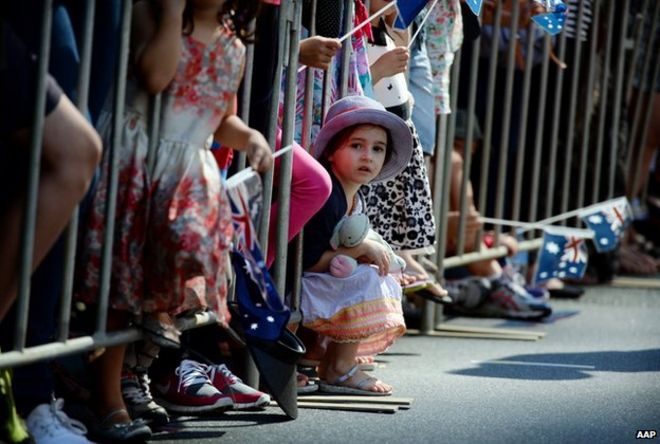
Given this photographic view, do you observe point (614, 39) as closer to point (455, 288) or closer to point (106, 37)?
point (455, 288)

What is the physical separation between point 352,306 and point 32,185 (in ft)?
5.90

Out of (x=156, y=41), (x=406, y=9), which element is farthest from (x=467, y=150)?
(x=156, y=41)

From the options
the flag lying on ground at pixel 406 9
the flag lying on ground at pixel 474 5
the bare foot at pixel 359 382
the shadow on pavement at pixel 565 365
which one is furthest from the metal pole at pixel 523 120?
the bare foot at pixel 359 382

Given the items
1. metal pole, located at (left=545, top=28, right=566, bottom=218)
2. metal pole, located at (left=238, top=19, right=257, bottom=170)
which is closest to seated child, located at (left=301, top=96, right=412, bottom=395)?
metal pole, located at (left=238, top=19, right=257, bottom=170)

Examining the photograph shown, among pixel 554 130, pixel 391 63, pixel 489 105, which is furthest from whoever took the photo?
pixel 554 130

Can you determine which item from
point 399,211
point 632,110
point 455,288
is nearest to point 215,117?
point 399,211

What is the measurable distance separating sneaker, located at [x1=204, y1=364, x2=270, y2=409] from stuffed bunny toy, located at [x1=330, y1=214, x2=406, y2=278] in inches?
21.9

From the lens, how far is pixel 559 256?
7.83 metres

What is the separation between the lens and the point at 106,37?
3.83 m

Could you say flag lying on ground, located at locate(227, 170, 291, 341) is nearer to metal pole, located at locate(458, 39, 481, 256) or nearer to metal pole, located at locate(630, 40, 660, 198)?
metal pole, located at locate(458, 39, 481, 256)

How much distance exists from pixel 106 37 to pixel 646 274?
6.96 m

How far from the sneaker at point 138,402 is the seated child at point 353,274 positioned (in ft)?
3.04

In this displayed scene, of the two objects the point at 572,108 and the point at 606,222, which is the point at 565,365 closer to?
the point at 606,222

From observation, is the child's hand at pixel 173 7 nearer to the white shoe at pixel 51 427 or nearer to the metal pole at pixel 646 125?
the white shoe at pixel 51 427
